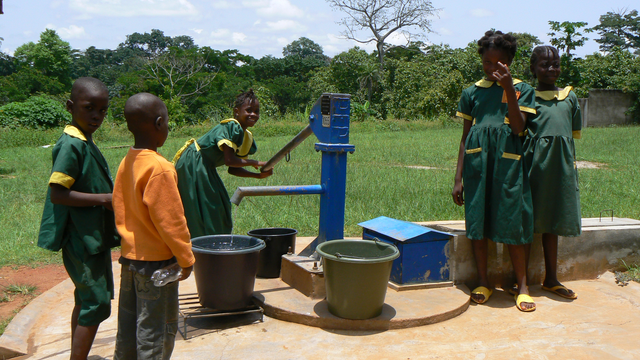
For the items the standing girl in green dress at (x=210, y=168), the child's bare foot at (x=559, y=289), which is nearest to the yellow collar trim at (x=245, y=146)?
the standing girl in green dress at (x=210, y=168)

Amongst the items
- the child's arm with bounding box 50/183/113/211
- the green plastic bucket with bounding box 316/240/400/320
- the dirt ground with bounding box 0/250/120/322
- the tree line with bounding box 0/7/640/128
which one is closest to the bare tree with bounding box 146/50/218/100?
the tree line with bounding box 0/7/640/128

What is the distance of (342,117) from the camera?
3.09 meters

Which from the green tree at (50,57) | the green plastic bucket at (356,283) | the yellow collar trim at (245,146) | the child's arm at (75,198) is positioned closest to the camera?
the child's arm at (75,198)

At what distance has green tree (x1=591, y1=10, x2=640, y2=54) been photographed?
4816 centimetres

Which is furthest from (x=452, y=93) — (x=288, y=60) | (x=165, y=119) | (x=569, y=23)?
(x=288, y=60)

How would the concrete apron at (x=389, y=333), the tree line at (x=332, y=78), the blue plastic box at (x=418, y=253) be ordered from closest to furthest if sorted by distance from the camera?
the concrete apron at (x=389, y=333)
the blue plastic box at (x=418, y=253)
the tree line at (x=332, y=78)

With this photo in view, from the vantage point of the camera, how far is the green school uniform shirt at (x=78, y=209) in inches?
85.6

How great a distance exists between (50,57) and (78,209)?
52020 millimetres

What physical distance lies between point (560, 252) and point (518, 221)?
2.42ft

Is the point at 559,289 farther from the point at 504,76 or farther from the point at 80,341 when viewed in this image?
the point at 80,341

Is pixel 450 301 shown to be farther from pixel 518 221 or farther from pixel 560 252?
pixel 560 252

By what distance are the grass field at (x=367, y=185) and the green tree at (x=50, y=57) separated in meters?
36.6

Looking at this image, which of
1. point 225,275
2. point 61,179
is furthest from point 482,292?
point 61,179

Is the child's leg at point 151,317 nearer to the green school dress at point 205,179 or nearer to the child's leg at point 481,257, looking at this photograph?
the green school dress at point 205,179
